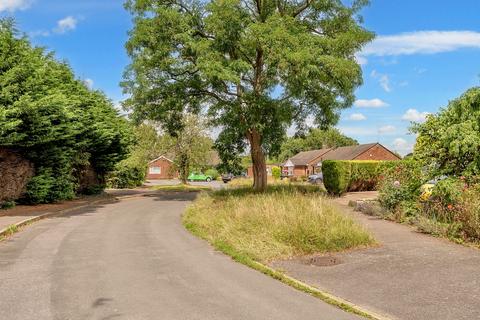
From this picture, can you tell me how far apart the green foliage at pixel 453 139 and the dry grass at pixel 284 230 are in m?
4.18

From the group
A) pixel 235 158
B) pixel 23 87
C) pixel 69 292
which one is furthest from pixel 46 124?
pixel 69 292

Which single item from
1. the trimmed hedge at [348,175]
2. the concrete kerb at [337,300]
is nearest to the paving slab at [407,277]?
the concrete kerb at [337,300]

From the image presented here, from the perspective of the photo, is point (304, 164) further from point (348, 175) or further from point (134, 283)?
point (134, 283)

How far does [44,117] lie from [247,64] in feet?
30.5

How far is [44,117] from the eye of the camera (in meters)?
18.5

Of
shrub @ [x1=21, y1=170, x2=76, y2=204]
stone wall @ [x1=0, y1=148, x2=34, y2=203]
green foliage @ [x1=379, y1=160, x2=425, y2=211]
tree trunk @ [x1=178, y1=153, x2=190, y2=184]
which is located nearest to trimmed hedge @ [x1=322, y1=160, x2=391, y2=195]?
green foliage @ [x1=379, y1=160, x2=425, y2=211]

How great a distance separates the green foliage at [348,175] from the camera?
2694 centimetres

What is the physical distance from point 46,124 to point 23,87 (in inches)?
70.7

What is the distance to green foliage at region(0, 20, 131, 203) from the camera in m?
17.5

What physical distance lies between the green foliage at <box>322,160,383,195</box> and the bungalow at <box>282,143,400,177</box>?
35572 mm

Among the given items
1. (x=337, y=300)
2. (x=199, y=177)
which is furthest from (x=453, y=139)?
(x=199, y=177)

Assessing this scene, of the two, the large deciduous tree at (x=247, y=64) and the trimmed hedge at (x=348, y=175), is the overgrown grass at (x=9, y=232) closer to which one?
the large deciduous tree at (x=247, y=64)

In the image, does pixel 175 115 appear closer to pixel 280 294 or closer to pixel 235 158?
pixel 235 158

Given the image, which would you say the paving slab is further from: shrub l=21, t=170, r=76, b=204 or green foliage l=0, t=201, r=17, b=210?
shrub l=21, t=170, r=76, b=204
